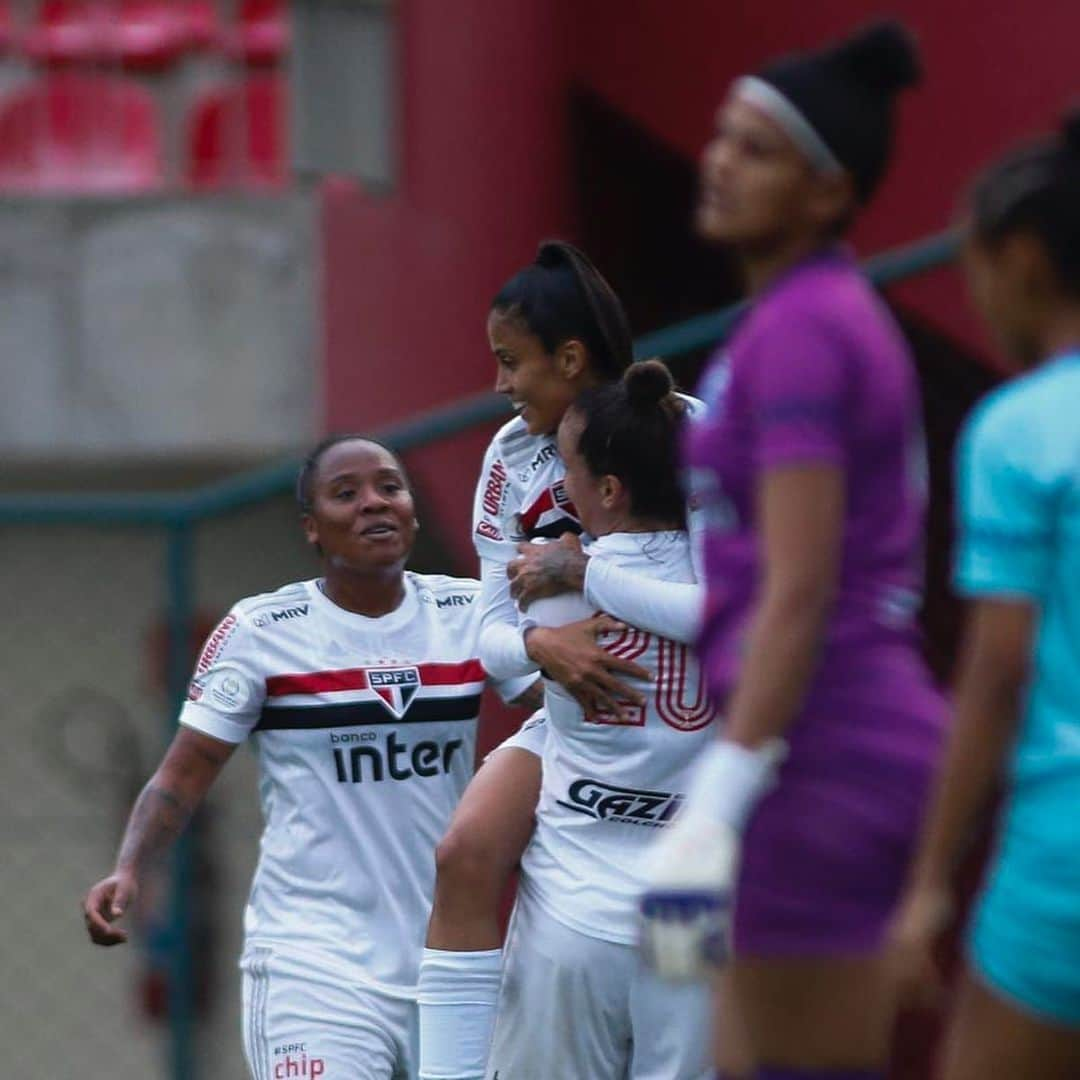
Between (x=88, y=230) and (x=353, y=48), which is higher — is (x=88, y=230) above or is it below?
below

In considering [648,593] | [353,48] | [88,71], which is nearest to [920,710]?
[648,593]

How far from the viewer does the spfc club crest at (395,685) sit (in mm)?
5105

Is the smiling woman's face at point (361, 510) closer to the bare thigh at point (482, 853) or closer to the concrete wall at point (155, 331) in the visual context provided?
the bare thigh at point (482, 853)

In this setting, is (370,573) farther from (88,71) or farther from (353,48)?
(88,71)

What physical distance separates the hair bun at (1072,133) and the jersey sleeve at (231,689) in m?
2.33

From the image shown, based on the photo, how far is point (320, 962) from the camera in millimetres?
5016

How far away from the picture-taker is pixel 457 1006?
16.0 ft

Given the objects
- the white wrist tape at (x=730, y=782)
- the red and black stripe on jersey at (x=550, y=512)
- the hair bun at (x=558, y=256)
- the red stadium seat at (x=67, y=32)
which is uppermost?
the red stadium seat at (x=67, y=32)

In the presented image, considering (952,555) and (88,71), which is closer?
(952,555)

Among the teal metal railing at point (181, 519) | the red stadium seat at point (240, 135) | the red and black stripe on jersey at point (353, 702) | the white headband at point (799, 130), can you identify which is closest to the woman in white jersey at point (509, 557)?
the red and black stripe on jersey at point (353, 702)

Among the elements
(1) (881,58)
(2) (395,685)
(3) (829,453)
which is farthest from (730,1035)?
(2) (395,685)

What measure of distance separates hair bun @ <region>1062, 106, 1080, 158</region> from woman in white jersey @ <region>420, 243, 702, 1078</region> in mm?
1690

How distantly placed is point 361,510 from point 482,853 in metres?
0.74

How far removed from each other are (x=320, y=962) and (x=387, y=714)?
19.2 inches
